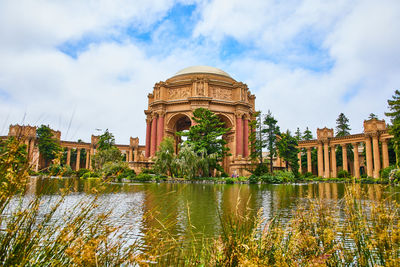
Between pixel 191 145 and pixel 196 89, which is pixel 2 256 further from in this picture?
pixel 196 89

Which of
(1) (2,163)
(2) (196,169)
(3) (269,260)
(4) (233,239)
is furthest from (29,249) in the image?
(2) (196,169)

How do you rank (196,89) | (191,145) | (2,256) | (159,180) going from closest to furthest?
(2,256), (159,180), (191,145), (196,89)

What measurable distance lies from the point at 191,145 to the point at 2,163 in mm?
23616

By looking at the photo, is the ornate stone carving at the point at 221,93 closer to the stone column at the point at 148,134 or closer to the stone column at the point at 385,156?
the stone column at the point at 148,134

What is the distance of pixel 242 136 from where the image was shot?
37.0m

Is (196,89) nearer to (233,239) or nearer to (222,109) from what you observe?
(222,109)

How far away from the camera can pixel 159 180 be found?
78.3 ft

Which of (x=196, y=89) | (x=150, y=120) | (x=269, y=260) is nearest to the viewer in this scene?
(x=269, y=260)

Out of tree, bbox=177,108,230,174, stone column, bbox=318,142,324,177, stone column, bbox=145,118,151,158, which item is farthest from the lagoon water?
stone column, bbox=318,142,324,177

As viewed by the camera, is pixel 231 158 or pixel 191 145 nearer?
pixel 191 145

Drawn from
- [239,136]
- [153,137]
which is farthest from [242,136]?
[153,137]

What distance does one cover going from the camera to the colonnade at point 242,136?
35997 millimetres

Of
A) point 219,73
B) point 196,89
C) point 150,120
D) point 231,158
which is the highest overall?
point 219,73

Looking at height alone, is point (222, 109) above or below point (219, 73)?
below
